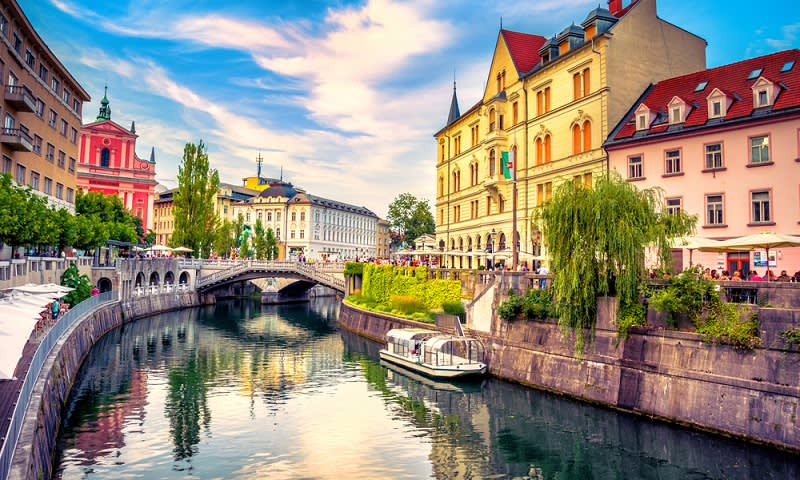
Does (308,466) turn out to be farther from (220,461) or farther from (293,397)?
(293,397)

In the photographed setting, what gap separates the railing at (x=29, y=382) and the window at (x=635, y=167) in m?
37.6

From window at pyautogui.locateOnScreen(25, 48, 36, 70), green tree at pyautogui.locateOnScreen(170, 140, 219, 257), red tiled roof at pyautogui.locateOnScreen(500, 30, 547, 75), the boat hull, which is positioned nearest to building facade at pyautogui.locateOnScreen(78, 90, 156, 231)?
green tree at pyautogui.locateOnScreen(170, 140, 219, 257)

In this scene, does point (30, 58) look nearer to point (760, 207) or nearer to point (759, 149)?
point (759, 149)

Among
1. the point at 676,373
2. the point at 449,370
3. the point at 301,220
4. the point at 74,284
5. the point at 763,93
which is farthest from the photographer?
the point at 301,220

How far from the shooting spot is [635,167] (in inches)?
1657

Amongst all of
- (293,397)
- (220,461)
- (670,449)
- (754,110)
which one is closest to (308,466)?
(220,461)

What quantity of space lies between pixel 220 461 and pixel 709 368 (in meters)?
19.3

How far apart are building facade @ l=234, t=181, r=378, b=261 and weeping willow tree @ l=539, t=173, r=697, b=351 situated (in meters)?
105

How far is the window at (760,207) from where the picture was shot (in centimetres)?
3484

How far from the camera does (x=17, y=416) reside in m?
14.3

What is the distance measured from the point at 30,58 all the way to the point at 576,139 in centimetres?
4700

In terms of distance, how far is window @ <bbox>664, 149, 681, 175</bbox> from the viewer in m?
39.4

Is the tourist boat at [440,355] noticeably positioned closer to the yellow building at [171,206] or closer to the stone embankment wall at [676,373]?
the stone embankment wall at [676,373]

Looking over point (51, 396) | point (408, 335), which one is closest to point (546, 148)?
point (408, 335)
